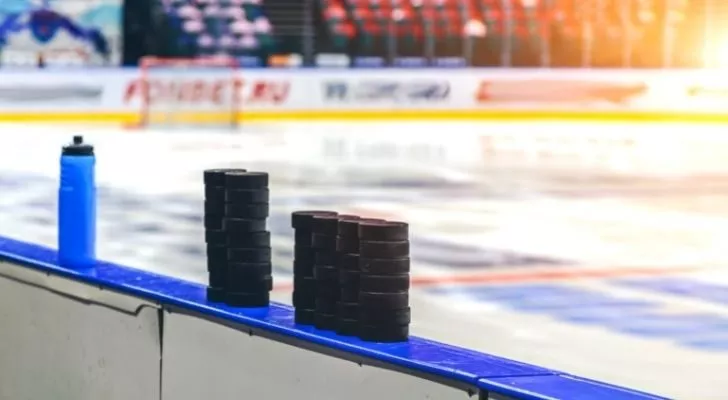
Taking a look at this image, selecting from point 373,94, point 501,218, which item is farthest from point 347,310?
point 373,94

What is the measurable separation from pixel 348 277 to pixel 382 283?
8 cm

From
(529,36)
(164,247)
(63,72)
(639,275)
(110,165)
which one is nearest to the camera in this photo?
(639,275)

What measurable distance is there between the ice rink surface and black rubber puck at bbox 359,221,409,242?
1.00 meters

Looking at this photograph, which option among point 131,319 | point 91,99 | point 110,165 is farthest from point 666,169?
point 131,319

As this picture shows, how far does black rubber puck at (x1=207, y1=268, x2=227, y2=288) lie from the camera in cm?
267

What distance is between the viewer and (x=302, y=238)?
8.17 feet

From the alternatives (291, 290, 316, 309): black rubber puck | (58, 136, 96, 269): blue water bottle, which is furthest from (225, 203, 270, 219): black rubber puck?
(58, 136, 96, 269): blue water bottle

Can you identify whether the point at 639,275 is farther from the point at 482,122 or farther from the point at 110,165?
the point at 482,122

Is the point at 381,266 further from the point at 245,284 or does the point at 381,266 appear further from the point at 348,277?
the point at 245,284

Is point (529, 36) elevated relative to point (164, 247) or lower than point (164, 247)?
elevated

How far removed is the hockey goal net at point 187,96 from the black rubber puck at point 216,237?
427 inches

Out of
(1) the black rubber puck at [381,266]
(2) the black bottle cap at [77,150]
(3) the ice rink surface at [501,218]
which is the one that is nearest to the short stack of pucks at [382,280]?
(1) the black rubber puck at [381,266]

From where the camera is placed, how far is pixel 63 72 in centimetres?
1348

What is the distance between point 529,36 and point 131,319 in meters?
14.2
